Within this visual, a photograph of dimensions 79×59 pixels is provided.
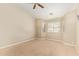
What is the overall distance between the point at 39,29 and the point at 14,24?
0.35 m

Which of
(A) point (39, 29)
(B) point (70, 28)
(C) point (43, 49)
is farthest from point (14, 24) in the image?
(B) point (70, 28)

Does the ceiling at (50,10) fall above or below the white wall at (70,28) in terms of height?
above

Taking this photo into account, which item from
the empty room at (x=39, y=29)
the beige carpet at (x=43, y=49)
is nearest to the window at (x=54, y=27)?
the empty room at (x=39, y=29)

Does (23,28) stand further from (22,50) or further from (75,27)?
(75,27)

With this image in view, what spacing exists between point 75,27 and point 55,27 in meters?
0.27

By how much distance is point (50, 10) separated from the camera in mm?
1707

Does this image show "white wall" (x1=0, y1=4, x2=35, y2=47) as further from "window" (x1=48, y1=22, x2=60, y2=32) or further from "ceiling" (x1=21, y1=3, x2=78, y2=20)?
"window" (x1=48, y1=22, x2=60, y2=32)

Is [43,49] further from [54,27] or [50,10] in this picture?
[50,10]

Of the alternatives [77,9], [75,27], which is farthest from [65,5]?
[75,27]

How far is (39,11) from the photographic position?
5.61 feet

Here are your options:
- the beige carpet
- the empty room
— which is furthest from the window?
the beige carpet

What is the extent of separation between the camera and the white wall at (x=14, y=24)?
1620 millimetres

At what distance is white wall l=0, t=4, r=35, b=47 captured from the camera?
5.32ft

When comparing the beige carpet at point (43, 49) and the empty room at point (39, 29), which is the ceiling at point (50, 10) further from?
the beige carpet at point (43, 49)
